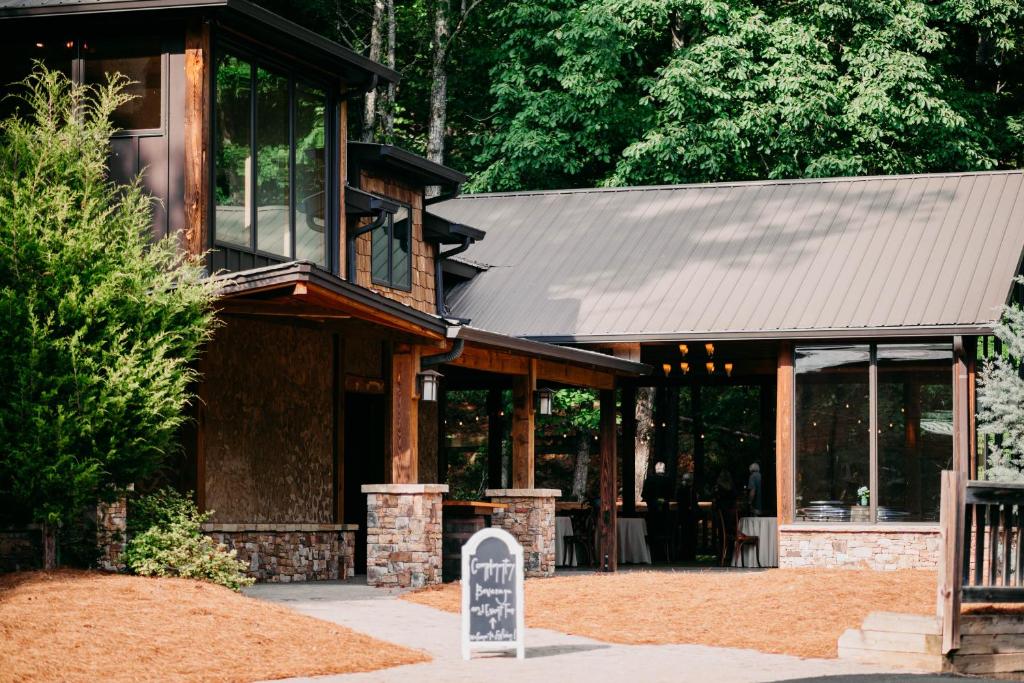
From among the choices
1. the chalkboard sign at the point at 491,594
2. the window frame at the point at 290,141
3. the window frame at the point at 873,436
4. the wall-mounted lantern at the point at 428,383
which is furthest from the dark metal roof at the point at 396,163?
the chalkboard sign at the point at 491,594

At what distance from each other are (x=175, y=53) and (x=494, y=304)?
25.8ft

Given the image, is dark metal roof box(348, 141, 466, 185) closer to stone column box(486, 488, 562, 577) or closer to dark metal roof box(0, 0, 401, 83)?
dark metal roof box(0, 0, 401, 83)

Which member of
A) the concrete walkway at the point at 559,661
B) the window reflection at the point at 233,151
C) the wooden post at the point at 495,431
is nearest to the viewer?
the concrete walkway at the point at 559,661

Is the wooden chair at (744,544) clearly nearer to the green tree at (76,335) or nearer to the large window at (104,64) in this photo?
the green tree at (76,335)

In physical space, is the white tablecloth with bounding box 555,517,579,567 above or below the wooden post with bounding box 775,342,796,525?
below

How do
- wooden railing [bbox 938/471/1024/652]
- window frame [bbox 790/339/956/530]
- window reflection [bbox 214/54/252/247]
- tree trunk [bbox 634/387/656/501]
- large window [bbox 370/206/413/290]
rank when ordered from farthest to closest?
1. tree trunk [bbox 634/387/656/501]
2. large window [bbox 370/206/413/290]
3. window frame [bbox 790/339/956/530]
4. window reflection [bbox 214/54/252/247]
5. wooden railing [bbox 938/471/1024/652]

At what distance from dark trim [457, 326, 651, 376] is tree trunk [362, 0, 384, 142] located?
10.8 m

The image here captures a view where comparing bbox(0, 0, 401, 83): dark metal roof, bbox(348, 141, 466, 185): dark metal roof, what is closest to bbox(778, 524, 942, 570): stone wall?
bbox(348, 141, 466, 185): dark metal roof

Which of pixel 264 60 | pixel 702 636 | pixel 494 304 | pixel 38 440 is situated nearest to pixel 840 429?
pixel 494 304

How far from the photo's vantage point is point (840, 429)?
19406mm

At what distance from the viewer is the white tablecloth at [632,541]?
76.3ft

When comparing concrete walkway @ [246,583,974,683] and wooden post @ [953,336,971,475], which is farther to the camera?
wooden post @ [953,336,971,475]

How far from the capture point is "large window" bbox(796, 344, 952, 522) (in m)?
19.0

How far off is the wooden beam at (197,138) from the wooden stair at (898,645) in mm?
7481
